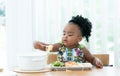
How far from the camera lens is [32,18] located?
263cm

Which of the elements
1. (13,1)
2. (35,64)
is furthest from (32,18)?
(35,64)

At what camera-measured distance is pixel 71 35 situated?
225cm

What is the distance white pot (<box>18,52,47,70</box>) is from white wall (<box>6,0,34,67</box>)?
989 millimetres

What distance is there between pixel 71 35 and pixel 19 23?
2.02ft

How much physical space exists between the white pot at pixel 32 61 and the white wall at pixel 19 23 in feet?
3.24

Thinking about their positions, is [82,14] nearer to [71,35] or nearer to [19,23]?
[71,35]

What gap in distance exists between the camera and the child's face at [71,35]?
222 centimetres

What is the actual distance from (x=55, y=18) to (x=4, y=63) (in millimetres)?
688

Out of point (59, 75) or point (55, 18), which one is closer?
point (59, 75)

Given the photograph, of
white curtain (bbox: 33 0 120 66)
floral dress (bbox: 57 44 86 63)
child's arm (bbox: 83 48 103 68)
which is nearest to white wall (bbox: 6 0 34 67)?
white curtain (bbox: 33 0 120 66)

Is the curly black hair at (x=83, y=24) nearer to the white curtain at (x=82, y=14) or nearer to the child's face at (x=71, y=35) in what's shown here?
the child's face at (x=71, y=35)

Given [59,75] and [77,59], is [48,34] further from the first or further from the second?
[59,75]

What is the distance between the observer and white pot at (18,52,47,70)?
1.60 metres

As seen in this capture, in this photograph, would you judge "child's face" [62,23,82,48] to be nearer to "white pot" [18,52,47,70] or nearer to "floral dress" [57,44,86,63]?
"floral dress" [57,44,86,63]
